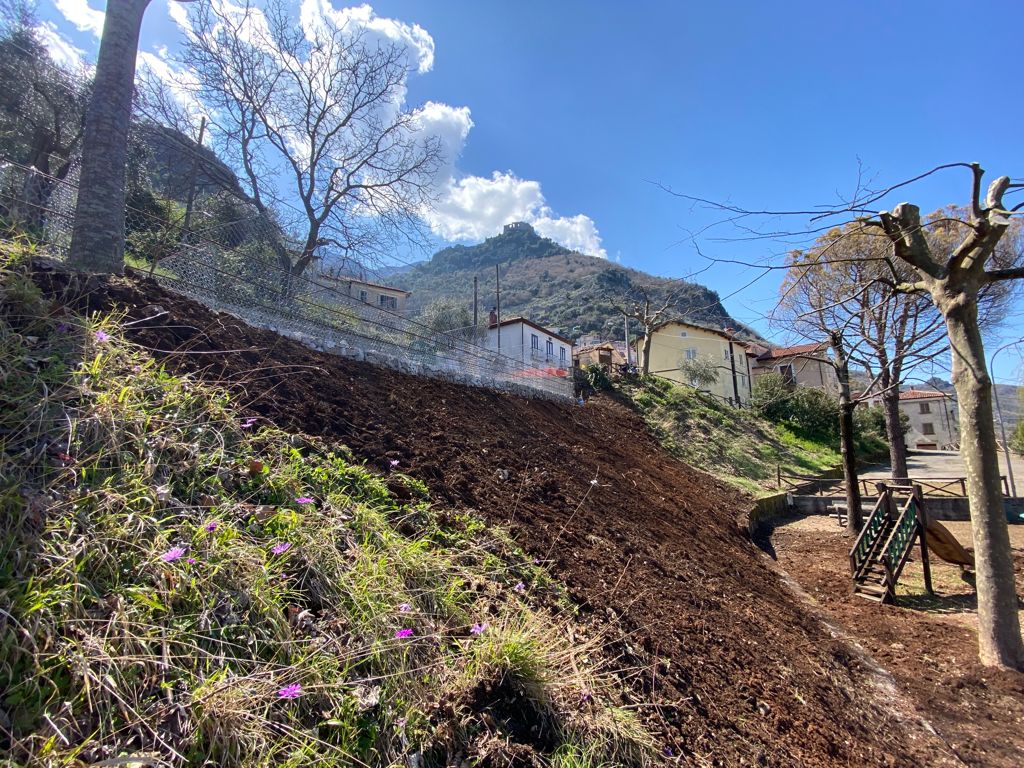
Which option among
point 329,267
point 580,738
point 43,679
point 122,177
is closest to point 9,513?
point 43,679

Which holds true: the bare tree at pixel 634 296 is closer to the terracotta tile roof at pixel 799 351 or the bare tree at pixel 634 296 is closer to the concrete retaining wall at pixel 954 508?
the terracotta tile roof at pixel 799 351

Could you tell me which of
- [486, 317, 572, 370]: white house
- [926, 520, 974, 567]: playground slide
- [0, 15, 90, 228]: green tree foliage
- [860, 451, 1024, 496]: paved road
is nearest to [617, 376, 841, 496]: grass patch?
[860, 451, 1024, 496]: paved road

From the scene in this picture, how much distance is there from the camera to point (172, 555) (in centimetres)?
164

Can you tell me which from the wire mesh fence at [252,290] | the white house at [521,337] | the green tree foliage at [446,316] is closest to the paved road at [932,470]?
the white house at [521,337]

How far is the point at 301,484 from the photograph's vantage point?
255 centimetres

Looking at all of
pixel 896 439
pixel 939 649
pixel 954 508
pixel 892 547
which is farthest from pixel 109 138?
pixel 896 439

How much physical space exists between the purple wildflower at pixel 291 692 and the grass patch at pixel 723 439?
41.8 feet

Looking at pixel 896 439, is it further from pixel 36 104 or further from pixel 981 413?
pixel 36 104

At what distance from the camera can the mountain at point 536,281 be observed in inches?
2571

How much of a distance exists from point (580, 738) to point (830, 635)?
4096 millimetres

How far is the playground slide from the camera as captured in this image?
655 centimetres

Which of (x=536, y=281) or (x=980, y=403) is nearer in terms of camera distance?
(x=980, y=403)

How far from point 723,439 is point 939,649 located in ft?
43.3

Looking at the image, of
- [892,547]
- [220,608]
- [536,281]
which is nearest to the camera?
[220,608]
